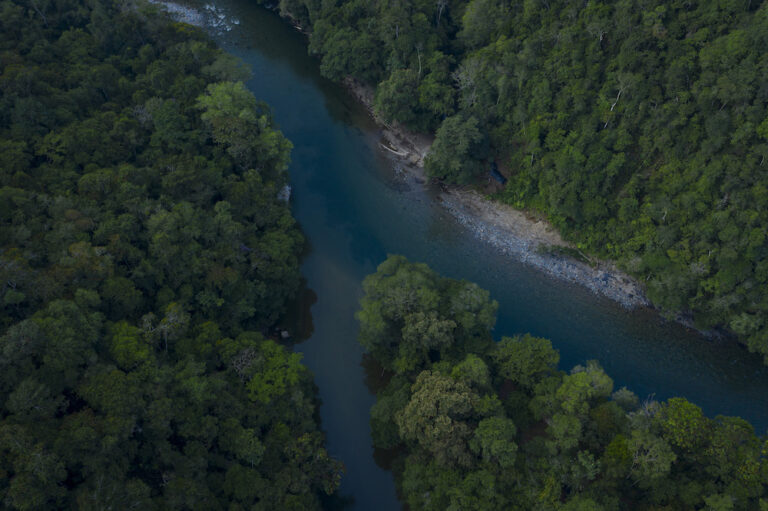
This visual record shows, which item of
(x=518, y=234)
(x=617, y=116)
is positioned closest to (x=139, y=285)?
(x=518, y=234)

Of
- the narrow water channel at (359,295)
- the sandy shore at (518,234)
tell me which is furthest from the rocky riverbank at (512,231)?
the narrow water channel at (359,295)

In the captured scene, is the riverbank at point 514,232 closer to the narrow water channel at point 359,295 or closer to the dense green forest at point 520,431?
the narrow water channel at point 359,295

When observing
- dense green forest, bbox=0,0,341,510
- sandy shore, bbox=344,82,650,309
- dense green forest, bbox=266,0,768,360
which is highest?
dense green forest, bbox=266,0,768,360

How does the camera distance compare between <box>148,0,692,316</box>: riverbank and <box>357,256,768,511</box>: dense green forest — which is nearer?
<box>357,256,768,511</box>: dense green forest

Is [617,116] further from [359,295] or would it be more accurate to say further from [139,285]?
[139,285]

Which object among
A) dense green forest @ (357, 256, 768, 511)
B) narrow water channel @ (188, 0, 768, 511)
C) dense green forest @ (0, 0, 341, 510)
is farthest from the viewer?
narrow water channel @ (188, 0, 768, 511)

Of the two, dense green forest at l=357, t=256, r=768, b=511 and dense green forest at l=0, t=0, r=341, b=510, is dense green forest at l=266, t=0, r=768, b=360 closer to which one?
dense green forest at l=357, t=256, r=768, b=511

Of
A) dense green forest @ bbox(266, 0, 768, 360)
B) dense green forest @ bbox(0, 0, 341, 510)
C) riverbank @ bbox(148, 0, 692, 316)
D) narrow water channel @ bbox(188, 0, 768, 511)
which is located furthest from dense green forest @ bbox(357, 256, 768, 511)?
dense green forest @ bbox(266, 0, 768, 360)

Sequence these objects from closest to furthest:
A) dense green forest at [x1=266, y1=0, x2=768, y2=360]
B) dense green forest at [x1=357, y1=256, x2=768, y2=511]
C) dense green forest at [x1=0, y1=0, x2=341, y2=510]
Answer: dense green forest at [x1=0, y1=0, x2=341, y2=510], dense green forest at [x1=357, y1=256, x2=768, y2=511], dense green forest at [x1=266, y1=0, x2=768, y2=360]
